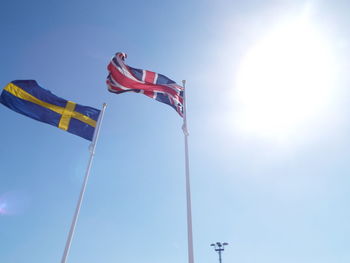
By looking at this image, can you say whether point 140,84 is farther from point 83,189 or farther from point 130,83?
point 83,189


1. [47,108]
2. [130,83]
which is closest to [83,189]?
[47,108]

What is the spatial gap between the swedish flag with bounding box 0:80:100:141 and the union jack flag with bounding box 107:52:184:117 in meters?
1.83

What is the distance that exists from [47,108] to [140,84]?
420 cm

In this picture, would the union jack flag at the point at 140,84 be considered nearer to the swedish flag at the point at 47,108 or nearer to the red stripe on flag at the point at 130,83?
the red stripe on flag at the point at 130,83

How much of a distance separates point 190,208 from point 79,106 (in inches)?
278

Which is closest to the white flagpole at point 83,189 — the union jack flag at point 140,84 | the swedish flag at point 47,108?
the swedish flag at point 47,108

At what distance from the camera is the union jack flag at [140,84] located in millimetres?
12023

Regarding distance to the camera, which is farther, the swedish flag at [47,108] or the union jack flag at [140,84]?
the union jack flag at [140,84]

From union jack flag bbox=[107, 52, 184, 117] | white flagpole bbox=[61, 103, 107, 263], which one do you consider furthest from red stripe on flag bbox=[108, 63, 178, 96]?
white flagpole bbox=[61, 103, 107, 263]

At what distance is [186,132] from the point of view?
1052 cm

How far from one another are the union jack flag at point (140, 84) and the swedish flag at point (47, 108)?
1829mm

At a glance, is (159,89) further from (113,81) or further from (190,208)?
(190,208)

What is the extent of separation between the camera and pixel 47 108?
454 inches

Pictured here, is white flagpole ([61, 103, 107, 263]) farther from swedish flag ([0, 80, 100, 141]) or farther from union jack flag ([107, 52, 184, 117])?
union jack flag ([107, 52, 184, 117])
